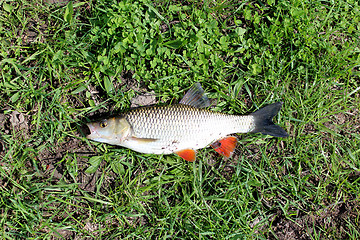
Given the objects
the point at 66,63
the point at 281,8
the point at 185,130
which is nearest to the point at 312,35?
the point at 281,8

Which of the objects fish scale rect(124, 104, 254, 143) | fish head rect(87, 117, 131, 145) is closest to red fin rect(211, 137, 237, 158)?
fish scale rect(124, 104, 254, 143)

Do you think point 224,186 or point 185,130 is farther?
point 224,186

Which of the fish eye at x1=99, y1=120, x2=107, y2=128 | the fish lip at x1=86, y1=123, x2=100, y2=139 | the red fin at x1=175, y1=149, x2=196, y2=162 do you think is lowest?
the red fin at x1=175, y1=149, x2=196, y2=162

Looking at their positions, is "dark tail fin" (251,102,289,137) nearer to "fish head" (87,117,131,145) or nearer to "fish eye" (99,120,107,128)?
"fish head" (87,117,131,145)

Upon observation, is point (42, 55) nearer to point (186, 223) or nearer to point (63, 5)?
point (63, 5)

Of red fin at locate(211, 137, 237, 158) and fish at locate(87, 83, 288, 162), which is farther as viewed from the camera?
red fin at locate(211, 137, 237, 158)

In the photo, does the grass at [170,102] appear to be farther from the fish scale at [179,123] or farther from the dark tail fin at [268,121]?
the fish scale at [179,123]

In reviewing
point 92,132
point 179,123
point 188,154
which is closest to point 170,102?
point 179,123
